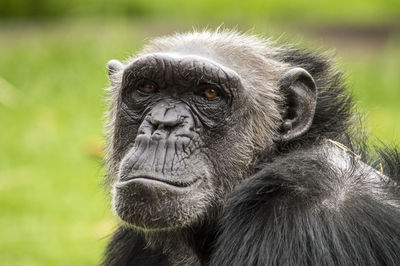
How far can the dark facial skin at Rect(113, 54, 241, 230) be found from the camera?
5.91 metres

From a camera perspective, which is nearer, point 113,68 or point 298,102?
point 298,102

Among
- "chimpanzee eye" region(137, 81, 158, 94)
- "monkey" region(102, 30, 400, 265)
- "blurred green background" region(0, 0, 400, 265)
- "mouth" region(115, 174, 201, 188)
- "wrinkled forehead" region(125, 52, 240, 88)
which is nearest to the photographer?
"monkey" region(102, 30, 400, 265)

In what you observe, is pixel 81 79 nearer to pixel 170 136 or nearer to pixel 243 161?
pixel 243 161

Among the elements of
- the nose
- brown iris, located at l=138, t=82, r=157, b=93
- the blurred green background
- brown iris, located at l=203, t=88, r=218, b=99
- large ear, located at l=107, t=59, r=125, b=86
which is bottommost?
the nose

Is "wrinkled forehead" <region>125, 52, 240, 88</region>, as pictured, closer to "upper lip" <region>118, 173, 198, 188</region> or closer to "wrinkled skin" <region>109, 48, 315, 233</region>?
"wrinkled skin" <region>109, 48, 315, 233</region>

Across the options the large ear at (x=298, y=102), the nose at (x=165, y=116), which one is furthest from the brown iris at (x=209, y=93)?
the large ear at (x=298, y=102)

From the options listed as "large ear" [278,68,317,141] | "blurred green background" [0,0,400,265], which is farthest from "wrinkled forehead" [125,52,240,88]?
"blurred green background" [0,0,400,265]

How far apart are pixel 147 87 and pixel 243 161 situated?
0.96 m

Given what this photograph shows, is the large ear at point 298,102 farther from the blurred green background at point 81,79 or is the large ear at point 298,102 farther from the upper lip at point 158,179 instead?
the blurred green background at point 81,79

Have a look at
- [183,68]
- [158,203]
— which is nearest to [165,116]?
[183,68]

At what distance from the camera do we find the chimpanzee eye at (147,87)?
6395 millimetres

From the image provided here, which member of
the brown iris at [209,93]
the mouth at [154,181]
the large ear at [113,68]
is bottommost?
the mouth at [154,181]

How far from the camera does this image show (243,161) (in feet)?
21.0

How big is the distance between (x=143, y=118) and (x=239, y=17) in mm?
11203
